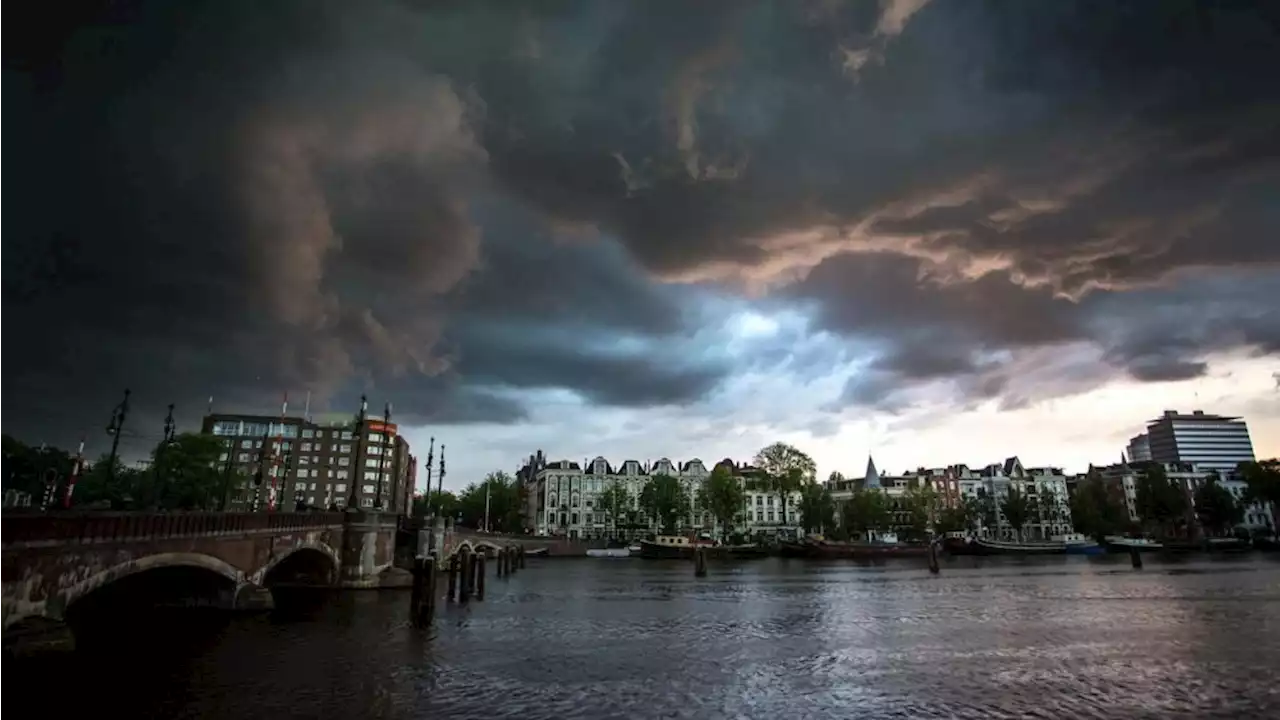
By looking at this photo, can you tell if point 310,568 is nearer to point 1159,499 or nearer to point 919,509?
point 919,509

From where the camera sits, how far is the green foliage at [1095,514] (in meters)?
164

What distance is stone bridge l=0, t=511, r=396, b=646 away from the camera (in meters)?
21.3

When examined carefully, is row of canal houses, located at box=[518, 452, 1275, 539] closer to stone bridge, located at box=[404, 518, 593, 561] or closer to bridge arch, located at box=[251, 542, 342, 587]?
stone bridge, located at box=[404, 518, 593, 561]

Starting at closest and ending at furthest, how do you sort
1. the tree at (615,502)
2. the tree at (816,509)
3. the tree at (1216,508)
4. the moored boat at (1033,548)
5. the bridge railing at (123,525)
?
the bridge railing at (123,525) < the moored boat at (1033,548) < the tree at (816,509) < the tree at (1216,508) < the tree at (615,502)

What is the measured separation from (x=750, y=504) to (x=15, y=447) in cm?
14958

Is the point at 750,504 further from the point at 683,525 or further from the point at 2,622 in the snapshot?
the point at 2,622

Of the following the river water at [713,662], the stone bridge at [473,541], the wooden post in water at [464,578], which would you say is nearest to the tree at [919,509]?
the stone bridge at [473,541]

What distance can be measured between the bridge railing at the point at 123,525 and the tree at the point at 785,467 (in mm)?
102207

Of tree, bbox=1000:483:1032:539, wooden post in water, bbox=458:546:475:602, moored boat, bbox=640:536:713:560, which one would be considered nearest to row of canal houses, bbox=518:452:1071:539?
tree, bbox=1000:483:1032:539

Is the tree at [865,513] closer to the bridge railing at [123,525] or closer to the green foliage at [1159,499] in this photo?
the green foliage at [1159,499]

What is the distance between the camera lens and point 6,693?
66.3 ft

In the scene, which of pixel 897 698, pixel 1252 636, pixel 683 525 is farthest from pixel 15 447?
pixel 1252 636

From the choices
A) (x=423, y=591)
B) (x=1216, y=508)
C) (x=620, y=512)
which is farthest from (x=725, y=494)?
(x=1216, y=508)

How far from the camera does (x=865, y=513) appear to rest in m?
161
